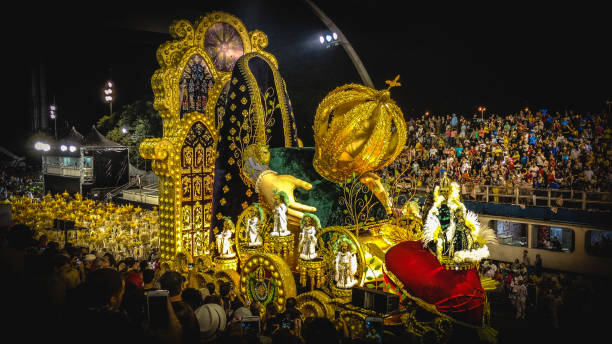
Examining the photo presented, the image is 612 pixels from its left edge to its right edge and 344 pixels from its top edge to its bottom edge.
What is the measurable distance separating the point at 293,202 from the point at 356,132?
132cm

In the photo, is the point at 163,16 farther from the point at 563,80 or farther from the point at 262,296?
the point at 563,80

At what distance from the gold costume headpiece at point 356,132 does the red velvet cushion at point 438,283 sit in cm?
154

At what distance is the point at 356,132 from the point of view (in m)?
6.16

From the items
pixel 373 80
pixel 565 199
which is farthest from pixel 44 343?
pixel 373 80

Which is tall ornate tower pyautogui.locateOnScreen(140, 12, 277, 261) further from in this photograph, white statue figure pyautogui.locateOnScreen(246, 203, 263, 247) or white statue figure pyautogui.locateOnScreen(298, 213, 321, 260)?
white statue figure pyautogui.locateOnScreen(298, 213, 321, 260)

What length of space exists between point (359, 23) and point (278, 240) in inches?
451

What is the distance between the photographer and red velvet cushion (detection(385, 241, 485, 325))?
181 inches

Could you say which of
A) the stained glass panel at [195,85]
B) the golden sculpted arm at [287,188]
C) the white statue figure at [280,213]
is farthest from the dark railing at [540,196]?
the stained glass panel at [195,85]

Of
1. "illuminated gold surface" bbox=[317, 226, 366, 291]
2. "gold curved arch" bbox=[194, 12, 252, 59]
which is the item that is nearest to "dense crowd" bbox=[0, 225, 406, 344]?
"illuminated gold surface" bbox=[317, 226, 366, 291]

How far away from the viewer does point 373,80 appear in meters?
17.1

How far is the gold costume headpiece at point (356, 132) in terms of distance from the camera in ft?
19.9

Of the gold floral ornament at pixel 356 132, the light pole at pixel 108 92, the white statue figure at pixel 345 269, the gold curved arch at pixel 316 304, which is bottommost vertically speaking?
the gold curved arch at pixel 316 304

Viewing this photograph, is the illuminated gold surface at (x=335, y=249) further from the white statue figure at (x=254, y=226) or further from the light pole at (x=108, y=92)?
the light pole at (x=108, y=92)

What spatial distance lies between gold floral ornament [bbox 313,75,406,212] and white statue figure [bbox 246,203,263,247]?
41.5 inches
